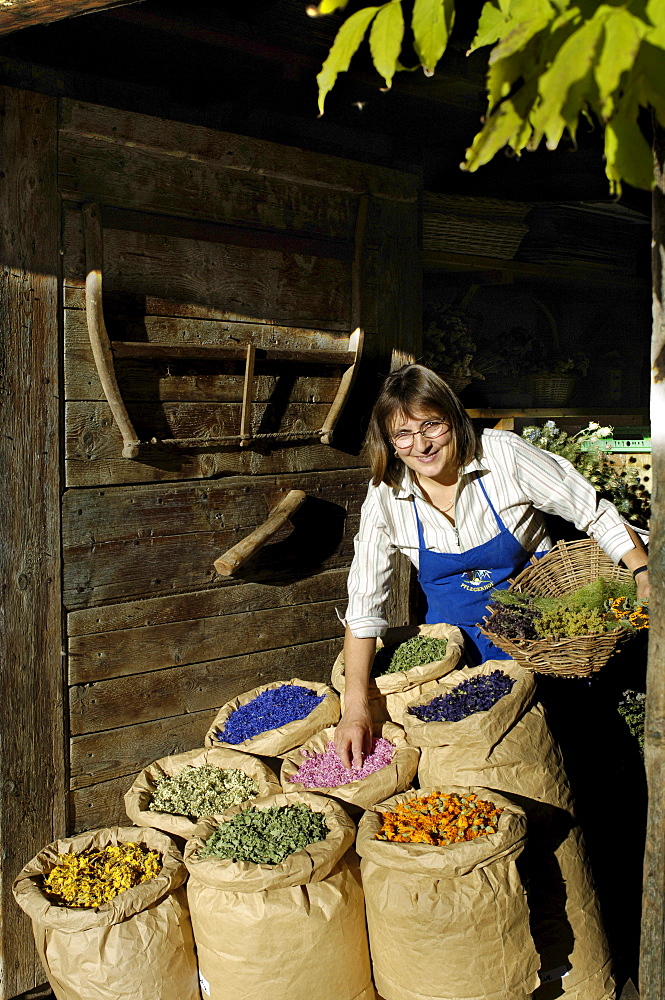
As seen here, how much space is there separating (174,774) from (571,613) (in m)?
1.43

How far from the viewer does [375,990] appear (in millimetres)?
2367

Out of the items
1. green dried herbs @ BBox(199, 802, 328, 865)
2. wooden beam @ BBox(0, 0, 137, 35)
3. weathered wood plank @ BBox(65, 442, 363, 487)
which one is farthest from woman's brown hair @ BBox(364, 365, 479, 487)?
wooden beam @ BBox(0, 0, 137, 35)

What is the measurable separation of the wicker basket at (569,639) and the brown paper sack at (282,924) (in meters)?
0.71

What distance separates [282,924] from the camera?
7.11ft

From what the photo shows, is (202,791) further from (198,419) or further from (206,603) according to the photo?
(198,419)

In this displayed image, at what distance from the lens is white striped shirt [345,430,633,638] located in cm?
281

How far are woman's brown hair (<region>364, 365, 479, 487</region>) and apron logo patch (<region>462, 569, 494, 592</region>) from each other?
0.40 m

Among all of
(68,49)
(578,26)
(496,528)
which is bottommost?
(496,528)

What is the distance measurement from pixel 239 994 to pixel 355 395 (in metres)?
2.19

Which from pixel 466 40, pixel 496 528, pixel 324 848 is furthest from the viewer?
pixel 466 40

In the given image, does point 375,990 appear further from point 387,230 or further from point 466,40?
point 466,40

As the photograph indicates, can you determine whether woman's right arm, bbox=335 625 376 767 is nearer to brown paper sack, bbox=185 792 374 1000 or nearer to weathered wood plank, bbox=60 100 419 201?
brown paper sack, bbox=185 792 374 1000

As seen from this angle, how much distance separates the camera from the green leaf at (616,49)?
102 centimetres

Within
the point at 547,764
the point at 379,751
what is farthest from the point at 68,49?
the point at 547,764
